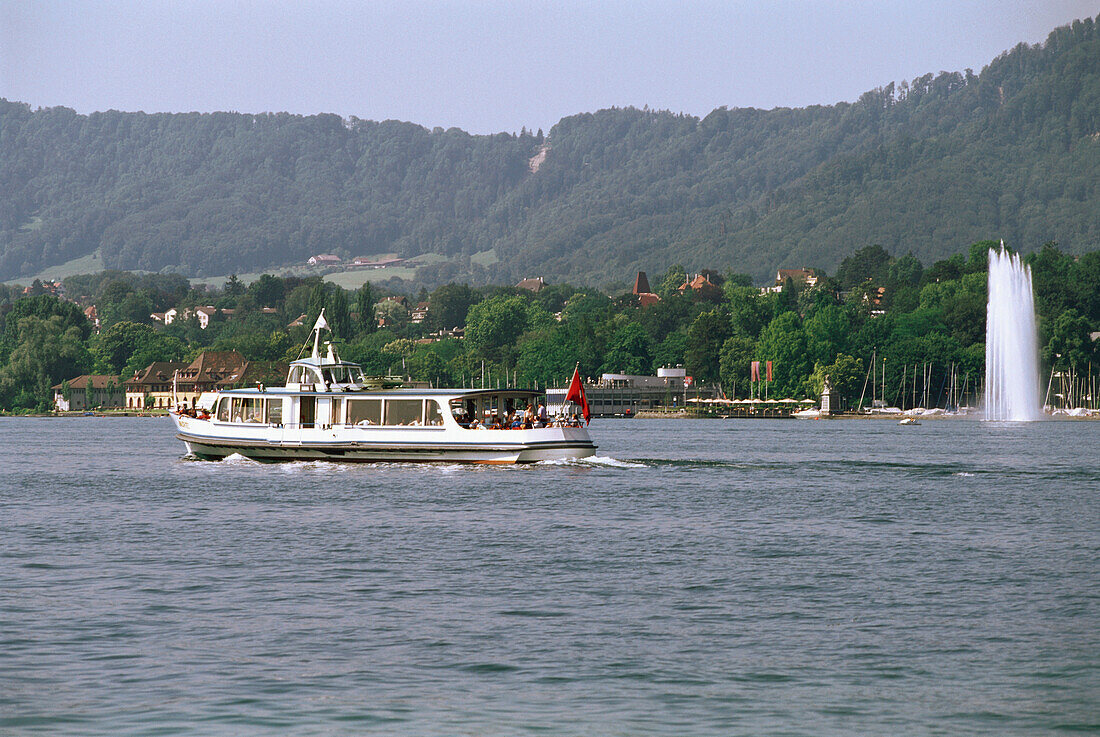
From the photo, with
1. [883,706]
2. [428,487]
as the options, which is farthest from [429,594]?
[428,487]

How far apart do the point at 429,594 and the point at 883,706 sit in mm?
12111

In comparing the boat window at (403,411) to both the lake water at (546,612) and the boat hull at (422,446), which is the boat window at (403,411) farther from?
the lake water at (546,612)

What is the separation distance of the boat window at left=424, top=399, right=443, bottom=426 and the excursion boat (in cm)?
5

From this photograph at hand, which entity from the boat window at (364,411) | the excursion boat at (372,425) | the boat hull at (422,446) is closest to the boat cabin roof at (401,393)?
the excursion boat at (372,425)

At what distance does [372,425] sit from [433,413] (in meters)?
3.20

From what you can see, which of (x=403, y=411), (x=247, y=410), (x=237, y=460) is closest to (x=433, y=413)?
(x=403, y=411)

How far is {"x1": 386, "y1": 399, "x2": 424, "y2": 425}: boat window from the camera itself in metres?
65.6

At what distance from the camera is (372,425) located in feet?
216

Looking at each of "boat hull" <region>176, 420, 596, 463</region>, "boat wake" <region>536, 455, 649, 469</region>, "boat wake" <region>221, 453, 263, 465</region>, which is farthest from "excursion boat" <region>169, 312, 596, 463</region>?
"boat wake" <region>221, 453, 263, 465</region>

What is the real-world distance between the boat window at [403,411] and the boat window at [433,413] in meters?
0.42

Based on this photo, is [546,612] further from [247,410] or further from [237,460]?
[237,460]

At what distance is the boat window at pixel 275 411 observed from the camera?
67688mm

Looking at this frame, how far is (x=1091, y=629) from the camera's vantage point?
83.8ft

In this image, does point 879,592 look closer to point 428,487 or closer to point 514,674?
point 514,674
